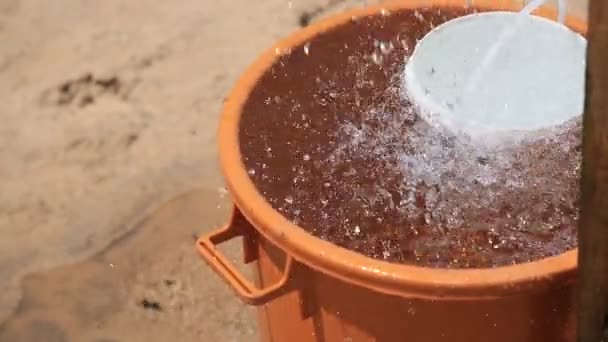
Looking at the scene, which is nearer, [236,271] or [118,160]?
[236,271]

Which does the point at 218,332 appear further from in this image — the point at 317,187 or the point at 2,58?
the point at 2,58

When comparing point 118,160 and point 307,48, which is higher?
point 307,48

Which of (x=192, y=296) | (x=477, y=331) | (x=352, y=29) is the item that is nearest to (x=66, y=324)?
(x=192, y=296)

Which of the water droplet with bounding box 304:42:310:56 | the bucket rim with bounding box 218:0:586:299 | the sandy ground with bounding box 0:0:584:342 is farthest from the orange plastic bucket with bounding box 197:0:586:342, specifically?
the sandy ground with bounding box 0:0:584:342

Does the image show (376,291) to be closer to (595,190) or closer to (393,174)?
(393,174)

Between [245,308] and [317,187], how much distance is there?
1.85ft

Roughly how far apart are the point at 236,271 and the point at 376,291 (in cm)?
17

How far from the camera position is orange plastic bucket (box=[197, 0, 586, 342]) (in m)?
0.75

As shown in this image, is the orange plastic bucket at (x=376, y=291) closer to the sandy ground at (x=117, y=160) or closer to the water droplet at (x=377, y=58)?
the water droplet at (x=377, y=58)

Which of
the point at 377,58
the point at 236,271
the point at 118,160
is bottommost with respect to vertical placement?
the point at 118,160

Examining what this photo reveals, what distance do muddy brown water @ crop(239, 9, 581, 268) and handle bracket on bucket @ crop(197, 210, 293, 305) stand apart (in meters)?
0.07

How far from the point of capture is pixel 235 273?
897mm

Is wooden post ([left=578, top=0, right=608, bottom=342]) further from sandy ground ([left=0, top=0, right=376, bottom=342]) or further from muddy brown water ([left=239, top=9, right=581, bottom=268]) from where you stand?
sandy ground ([left=0, top=0, right=376, bottom=342])

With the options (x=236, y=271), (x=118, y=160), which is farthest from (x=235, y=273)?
(x=118, y=160)
